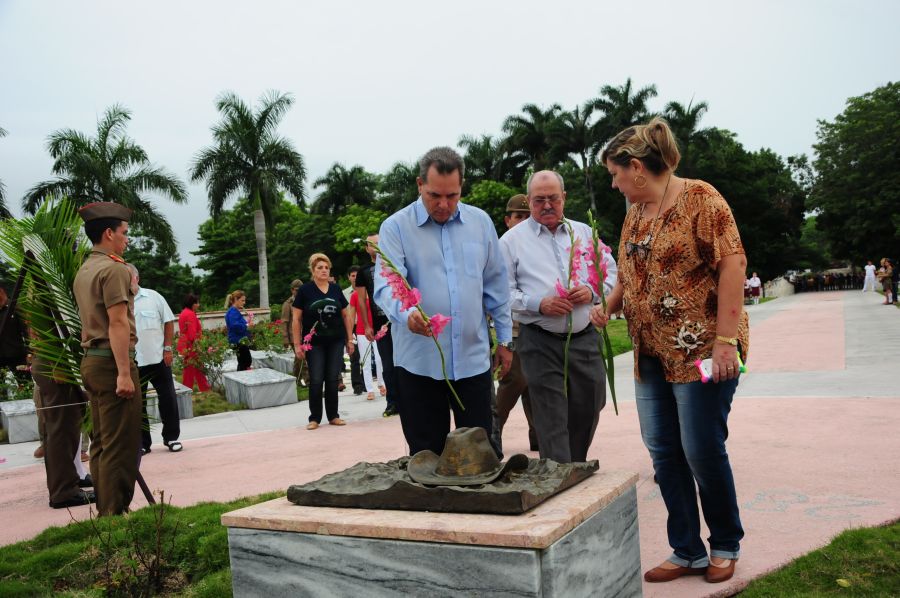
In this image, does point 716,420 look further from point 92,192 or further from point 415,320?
point 92,192

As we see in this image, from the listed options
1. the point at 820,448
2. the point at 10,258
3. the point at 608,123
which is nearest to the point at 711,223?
the point at 820,448

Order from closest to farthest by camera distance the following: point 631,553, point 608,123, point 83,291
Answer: point 631,553 < point 83,291 < point 608,123

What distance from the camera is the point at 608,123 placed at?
48.6 metres

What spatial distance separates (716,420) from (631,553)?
686mm

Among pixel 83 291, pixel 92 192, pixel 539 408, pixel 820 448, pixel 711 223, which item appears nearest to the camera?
pixel 711 223

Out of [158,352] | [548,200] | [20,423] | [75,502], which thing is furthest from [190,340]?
[548,200]

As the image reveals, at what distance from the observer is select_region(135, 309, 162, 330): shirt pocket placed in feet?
24.7

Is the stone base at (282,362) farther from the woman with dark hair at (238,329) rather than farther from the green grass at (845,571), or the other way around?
the green grass at (845,571)

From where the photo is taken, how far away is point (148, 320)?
7.59 metres

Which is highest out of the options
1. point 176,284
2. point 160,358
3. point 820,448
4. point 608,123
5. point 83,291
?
point 608,123

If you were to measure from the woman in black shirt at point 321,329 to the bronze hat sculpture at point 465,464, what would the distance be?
5659 mm

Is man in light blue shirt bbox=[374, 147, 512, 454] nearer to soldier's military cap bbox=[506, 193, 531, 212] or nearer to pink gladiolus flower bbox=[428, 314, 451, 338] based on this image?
pink gladiolus flower bbox=[428, 314, 451, 338]

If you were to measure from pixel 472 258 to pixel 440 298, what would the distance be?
26 cm

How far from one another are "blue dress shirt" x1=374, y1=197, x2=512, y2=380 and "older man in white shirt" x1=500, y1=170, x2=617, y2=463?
2.12 ft
